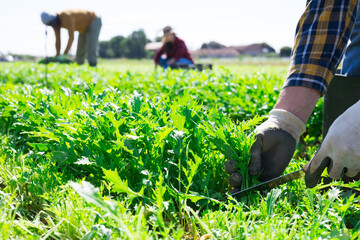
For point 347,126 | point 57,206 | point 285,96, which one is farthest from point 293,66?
point 57,206

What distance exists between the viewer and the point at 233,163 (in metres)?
1.87

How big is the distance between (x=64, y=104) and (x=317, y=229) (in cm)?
216

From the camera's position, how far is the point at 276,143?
1995mm

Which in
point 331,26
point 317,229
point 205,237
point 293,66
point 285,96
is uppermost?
point 331,26

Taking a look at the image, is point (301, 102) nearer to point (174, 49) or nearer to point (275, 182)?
A: point (275, 182)

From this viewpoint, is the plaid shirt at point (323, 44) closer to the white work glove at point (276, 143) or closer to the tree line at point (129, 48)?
the white work glove at point (276, 143)

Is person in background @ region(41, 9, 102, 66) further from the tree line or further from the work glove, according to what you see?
the tree line

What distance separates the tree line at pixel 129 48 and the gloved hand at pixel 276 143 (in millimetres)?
88979

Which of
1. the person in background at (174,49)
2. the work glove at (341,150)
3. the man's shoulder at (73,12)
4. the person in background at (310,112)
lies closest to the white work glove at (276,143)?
the person in background at (310,112)

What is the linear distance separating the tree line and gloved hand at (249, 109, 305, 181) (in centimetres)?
8898

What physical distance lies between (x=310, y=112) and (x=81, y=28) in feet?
35.8

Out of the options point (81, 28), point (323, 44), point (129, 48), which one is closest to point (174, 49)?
point (81, 28)

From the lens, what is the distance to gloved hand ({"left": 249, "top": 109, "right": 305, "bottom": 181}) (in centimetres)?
196

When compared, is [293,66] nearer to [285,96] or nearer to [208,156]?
[285,96]
